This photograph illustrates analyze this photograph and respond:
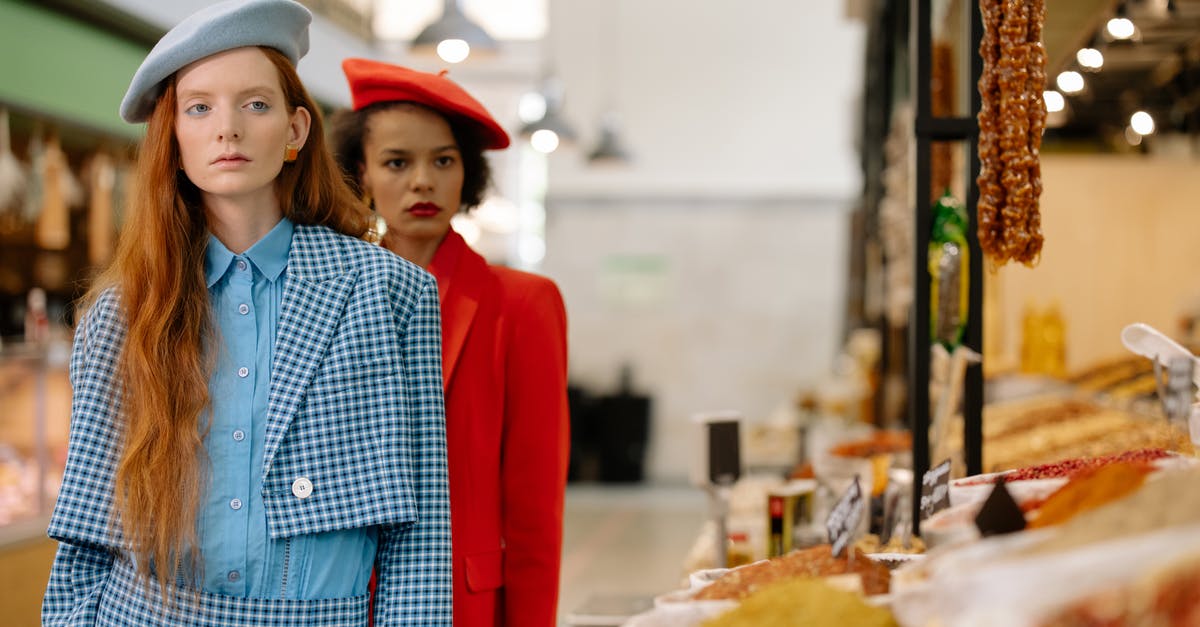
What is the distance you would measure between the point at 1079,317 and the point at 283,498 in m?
6.75

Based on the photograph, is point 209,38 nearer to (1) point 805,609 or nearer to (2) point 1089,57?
(1) point 805,609

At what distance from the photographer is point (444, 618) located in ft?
6.13

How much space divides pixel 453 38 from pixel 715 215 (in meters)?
8.65

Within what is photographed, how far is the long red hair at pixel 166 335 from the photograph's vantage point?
5.77 feet

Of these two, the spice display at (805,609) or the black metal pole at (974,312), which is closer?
the spice display at (805,609)

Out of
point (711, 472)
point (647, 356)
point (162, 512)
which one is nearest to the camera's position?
point (162, 512)

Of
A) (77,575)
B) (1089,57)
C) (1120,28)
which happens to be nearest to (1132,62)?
(1089,57)

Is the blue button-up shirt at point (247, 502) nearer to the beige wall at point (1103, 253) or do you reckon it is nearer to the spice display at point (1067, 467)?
the spice display at point (1067, 467)

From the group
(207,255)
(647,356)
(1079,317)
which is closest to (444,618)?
(207,255)

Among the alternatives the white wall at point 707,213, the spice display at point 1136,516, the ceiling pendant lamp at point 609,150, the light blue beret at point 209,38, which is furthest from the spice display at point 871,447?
the white wall at point 707,213

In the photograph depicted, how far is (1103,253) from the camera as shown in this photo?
7.64 meters

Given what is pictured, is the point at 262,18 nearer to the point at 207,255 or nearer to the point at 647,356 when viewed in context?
the point at 207,255

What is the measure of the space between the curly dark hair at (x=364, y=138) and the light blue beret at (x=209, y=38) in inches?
22.0

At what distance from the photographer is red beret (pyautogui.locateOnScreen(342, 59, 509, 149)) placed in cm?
250
